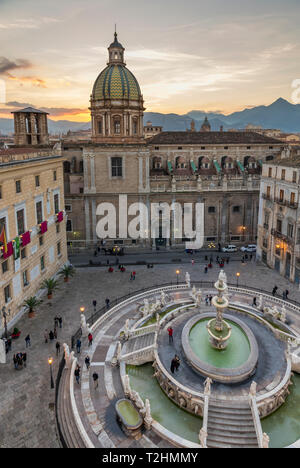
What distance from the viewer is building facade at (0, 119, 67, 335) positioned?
2562 centimetres

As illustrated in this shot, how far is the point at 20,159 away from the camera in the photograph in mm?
28391

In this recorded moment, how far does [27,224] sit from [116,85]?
88.7 feet

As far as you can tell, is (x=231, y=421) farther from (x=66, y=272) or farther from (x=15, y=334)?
(x=66, y=272)

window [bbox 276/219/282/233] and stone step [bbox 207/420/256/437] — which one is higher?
window [bbox 276/219/282/233]

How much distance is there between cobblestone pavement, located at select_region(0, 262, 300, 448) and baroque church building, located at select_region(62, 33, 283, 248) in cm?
915

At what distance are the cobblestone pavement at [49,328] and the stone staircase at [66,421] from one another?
42 cm

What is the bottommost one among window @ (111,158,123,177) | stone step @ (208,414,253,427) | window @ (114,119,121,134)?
stone step @ (208,414,253,427)

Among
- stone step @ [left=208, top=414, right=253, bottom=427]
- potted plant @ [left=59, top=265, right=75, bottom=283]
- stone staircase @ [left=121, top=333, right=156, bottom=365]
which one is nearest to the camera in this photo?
stone step @ [left=208, top=414, right=253, bottom=427]

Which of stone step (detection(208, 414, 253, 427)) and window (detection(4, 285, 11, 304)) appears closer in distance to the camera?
stone step (detection(208, 414, 253, 427))

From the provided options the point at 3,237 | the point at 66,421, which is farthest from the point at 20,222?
the point at 66,421

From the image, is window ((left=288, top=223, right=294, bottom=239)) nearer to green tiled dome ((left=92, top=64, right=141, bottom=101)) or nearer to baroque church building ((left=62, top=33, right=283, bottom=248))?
baroque church building ((left=62, top=33, right=283, bottom=248))

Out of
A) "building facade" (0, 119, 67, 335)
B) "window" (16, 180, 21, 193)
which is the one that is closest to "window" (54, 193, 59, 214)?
"building facade" (0, 119, 67, 335)

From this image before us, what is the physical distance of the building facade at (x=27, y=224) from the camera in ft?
84.1

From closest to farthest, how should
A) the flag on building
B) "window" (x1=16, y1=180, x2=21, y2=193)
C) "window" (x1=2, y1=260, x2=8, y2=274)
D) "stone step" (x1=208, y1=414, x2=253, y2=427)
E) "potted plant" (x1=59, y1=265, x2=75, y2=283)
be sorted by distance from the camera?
"stone step" (x1=208, y1=414, x2=253, y2=427) < the flag on building < "window" (x1=2, y1=260, x2=8, y2=274) < "window" (x1=16, y1=180, x2=21, y2=193) < "potted plant" (x1=59, y1=265, x2=75, y2=283)
